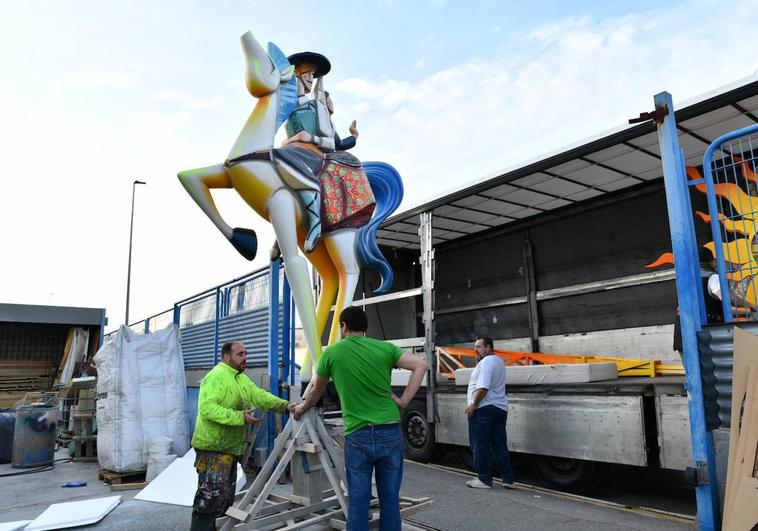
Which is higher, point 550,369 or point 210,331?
point 210,331

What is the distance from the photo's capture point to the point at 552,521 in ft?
14.6

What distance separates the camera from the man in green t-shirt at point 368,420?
3070 millimetres

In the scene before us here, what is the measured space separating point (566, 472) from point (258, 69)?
4.85 meters

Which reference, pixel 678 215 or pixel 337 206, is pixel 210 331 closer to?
pixel 337 206

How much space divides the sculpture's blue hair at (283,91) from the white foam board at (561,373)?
3.65 m

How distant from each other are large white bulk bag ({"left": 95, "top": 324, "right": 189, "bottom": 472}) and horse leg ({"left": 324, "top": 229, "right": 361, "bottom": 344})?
3.41m

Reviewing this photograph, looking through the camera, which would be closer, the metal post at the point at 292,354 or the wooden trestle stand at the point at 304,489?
the wooden trestle stand at the point at 304,489

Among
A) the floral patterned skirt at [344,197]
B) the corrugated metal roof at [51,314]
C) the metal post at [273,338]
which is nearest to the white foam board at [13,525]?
the metal post at [273,338]

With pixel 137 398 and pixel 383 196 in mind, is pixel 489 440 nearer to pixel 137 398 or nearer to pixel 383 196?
pixel 383 196

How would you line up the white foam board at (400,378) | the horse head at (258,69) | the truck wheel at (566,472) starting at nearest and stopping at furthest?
1. the horse head at (258,69)
2. the truck wheel at (566,472)
3. the white foam board at (400,378)

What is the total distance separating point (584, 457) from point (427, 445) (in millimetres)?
2388

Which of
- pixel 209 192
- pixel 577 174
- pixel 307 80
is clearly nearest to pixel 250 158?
pixel 209 192

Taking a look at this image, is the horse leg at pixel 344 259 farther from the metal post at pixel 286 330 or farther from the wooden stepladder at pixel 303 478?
the metal post at pixel 286 330

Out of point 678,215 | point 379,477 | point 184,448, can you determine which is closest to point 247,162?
point 379,477
